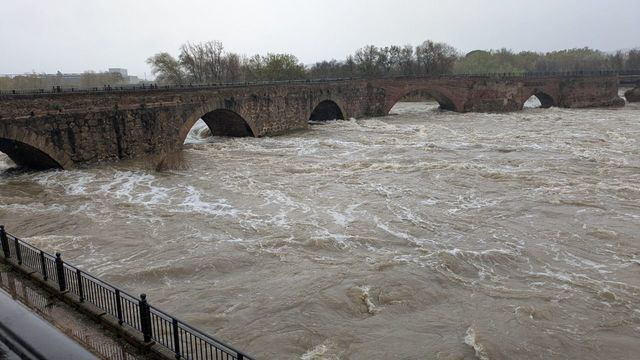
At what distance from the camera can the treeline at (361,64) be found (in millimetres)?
70250

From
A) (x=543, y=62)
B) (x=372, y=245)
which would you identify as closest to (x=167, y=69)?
(x=372, y=245)

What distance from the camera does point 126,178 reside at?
82.5 feet

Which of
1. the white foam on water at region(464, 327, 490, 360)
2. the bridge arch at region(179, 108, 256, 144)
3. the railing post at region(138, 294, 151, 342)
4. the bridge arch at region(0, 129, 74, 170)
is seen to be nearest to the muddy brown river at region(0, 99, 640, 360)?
the white foam on water at region(464, 327, 490, 360)

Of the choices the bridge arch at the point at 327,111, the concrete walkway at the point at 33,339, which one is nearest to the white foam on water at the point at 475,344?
the concrete walkway at the point at 33,339

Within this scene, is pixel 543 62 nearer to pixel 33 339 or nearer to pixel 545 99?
pixel 545 99

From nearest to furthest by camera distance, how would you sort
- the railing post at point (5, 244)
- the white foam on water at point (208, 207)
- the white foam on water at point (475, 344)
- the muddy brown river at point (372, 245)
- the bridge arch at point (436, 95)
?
the white foam on water at point (475, 344)
the muddy brown river at point (372, 245)
the railing post at point (5, 244)
the white foam on water at point (208, 207)
the bridge arch at point (436, 95)

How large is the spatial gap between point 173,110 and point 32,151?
28.2ft

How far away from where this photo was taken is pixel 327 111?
50969mm

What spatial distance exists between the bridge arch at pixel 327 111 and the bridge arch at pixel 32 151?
2629 cm

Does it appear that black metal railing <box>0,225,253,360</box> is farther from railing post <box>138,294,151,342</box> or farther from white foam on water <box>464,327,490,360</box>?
white foam on water <box>464,327,490,360</box>

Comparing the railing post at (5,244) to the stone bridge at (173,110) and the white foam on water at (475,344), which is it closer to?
the white foam on water at (475,344)

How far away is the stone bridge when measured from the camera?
81.6ft

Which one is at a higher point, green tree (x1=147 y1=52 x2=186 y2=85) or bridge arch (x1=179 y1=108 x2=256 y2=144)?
green tree (x1=147 y1=52 x2=186 y2=85)

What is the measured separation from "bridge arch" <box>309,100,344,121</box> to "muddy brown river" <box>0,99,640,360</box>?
19.6m
